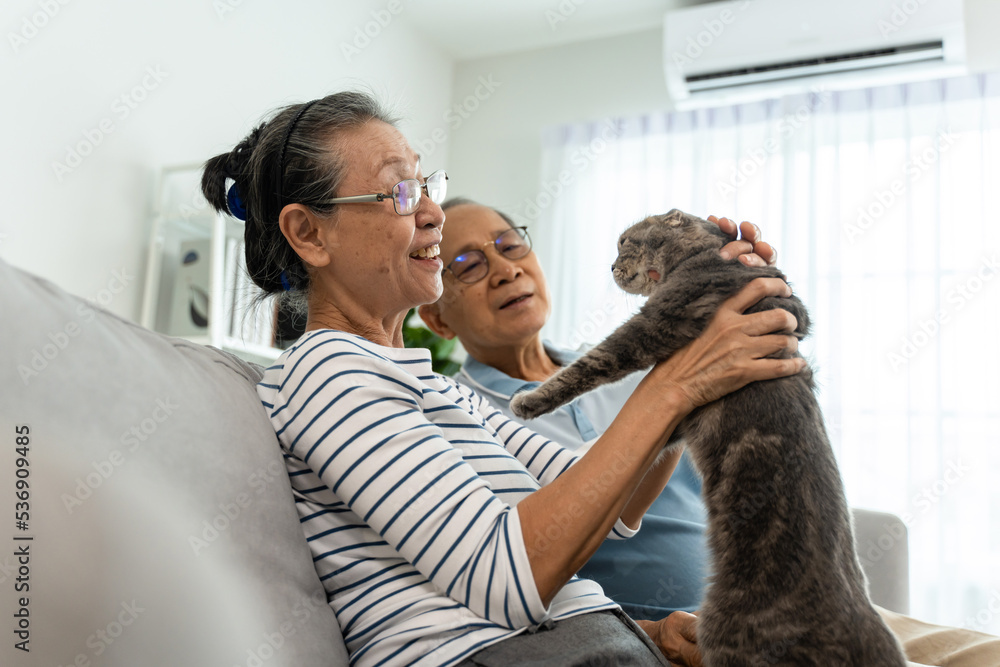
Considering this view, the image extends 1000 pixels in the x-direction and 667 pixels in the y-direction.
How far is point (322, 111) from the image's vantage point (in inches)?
48.1

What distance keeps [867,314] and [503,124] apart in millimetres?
2494

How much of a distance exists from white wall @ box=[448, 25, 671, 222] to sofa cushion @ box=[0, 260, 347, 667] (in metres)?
3.89

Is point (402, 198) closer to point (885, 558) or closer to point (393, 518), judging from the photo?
point (393, 518)

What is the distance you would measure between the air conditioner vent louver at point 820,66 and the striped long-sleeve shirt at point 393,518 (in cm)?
341

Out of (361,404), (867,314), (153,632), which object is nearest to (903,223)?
(867,314)

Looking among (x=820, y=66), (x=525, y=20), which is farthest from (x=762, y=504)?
(x=525, y=20)

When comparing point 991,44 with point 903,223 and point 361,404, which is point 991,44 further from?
point 361,404

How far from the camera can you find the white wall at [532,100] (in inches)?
173

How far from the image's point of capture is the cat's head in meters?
1.27

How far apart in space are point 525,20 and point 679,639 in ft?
13.1

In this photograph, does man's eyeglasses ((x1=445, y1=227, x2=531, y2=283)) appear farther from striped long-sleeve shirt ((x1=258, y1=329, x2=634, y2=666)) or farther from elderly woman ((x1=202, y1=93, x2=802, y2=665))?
striped long-sleeve shirt ((x1=258, y1=329, x2=634, y2=666))

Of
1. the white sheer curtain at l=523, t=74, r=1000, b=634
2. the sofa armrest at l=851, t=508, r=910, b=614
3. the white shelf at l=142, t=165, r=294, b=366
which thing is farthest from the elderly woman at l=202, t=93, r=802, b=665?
the white sheer curtain at l=523, t=74, r=1000, b=634

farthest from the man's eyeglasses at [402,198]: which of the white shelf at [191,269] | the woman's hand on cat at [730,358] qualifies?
the white shelf at [191,269]

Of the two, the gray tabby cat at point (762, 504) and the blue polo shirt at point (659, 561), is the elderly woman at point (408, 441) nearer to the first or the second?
the gray tabby cat at point (762, 504)
